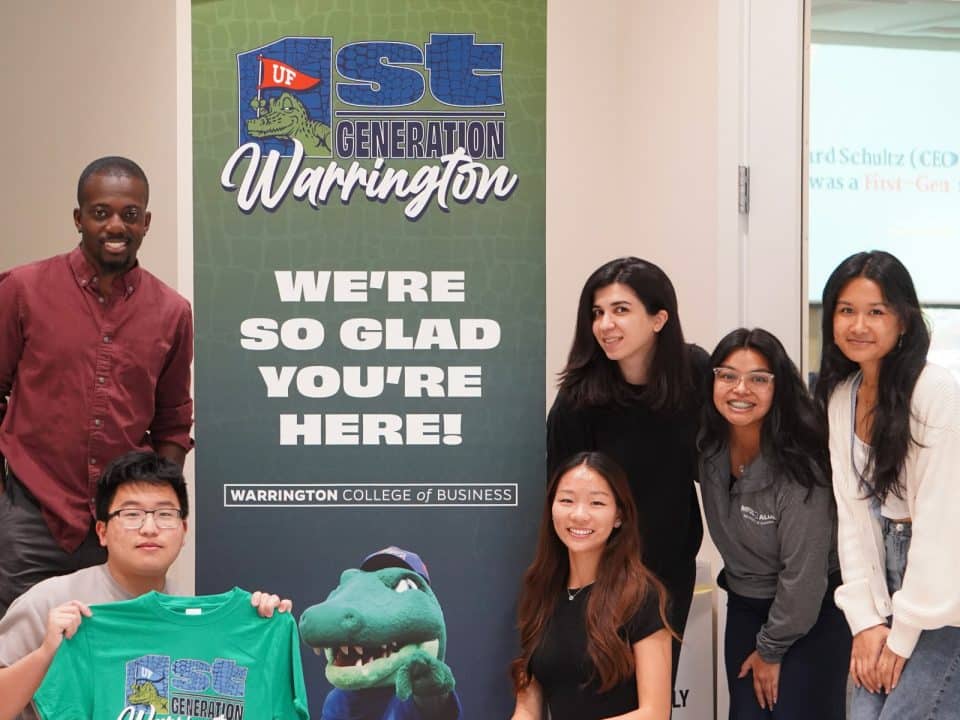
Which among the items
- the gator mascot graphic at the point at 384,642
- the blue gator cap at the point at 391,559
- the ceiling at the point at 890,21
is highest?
the ceiling at the point at 890,21

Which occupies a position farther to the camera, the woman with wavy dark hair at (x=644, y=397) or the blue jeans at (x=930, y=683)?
the woman with wavy dark hair at (x=644, y=397)

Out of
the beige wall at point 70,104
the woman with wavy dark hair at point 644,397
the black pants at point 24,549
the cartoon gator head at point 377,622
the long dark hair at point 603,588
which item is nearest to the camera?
the long dark hair at point 603,588

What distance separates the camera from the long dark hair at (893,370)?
7.44 ft

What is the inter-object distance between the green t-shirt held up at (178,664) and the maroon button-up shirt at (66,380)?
0.40m

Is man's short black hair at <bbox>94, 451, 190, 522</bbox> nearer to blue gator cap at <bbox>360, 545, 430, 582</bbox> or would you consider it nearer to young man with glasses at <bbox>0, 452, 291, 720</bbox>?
young man with glasses at <bbox>0, 452, 291, 720</bbox>

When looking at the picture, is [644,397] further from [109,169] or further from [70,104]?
[70,104]

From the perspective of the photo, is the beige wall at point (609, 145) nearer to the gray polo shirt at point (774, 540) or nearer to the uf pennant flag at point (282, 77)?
the gray polo shirt at point (774, 540)

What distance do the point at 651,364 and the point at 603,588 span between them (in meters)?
0.56

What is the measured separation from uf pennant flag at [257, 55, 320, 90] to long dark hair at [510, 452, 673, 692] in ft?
3.77

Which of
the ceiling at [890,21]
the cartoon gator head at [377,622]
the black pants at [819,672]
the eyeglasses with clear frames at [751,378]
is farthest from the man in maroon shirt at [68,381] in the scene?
the ceiling at [890,21]

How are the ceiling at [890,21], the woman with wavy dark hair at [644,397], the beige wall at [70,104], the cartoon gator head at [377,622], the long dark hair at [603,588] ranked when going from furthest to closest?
the beige wall at [70,104] → the ceiling at [890,21] → the cartoon gator head at [377,622] → the woman with wavy dark hair at [644,397] → the long dark hair at [603,588]

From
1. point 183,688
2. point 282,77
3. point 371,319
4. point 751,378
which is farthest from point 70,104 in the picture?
point 751,378

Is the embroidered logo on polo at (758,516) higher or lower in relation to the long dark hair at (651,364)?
lower

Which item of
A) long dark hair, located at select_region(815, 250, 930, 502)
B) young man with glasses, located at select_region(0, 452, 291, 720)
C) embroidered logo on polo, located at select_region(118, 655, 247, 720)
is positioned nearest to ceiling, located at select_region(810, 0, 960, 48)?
long dark hair, located at select_region(815, 250, 930, 502)
